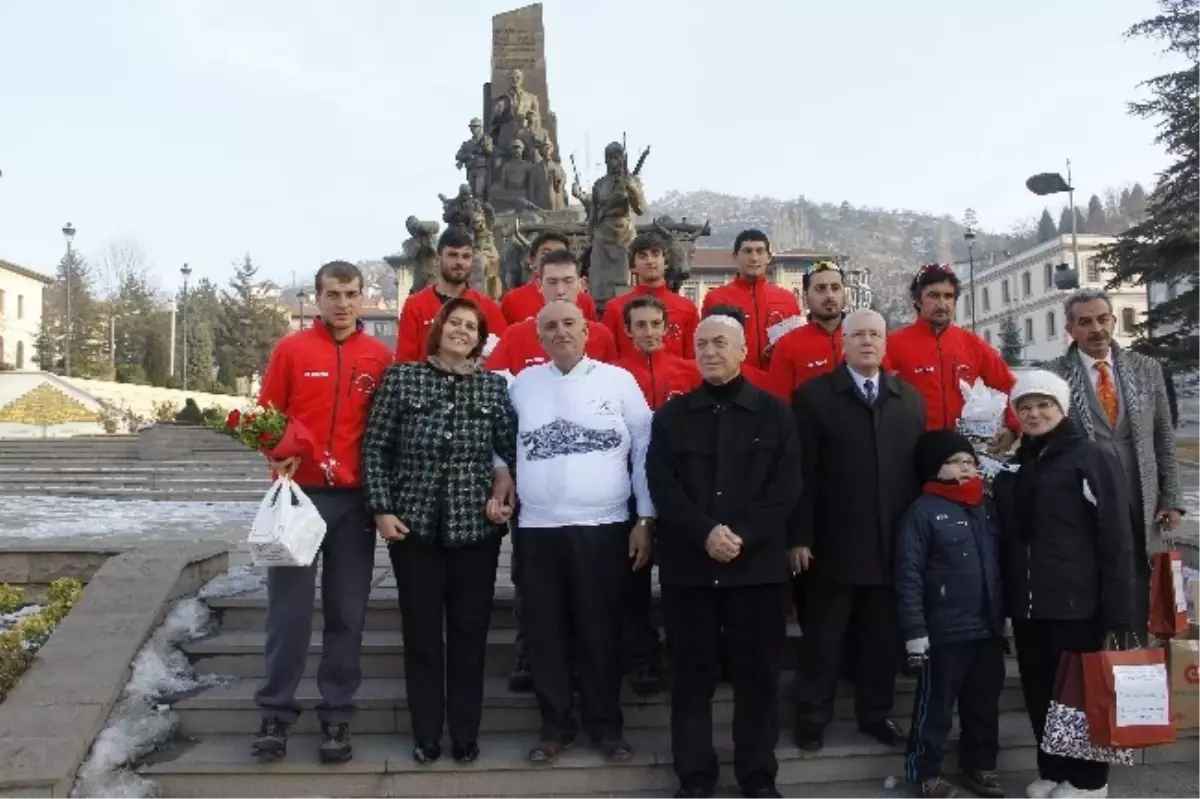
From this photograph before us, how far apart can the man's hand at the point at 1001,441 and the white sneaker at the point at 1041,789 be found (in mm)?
1452

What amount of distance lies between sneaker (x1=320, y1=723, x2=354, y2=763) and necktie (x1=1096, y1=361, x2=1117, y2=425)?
388 cm

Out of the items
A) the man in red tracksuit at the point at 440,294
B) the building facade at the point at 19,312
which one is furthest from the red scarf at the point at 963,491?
the building facade at the point at 19,312

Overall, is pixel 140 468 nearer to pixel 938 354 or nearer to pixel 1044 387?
pixel 938 354

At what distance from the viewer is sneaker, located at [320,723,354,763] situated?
397 cm

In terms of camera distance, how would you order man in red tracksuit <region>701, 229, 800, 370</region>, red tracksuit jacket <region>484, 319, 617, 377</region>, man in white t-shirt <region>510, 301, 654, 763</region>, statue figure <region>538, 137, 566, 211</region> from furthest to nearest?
statue figure <region>538, 137, 566, 211</region>
man in red tracksuit <region>701, 229, 800, 370</region>
red tracksuit jacket <region>484, 319, 617, 377</region>
man in white t-shirt <region>510, 301, 654, 763</region>

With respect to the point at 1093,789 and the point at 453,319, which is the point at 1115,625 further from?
the point at 453,319

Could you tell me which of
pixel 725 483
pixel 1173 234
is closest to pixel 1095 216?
pixel 1173 234

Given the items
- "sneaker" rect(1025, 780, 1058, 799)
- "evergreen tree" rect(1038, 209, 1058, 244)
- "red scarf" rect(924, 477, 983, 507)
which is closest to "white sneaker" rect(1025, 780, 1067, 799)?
"sneaker" rect(1025, 780, 1058, 799)

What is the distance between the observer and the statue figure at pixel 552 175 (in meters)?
23.5

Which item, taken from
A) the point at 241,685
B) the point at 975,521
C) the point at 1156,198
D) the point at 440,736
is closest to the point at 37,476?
the point at 241,685

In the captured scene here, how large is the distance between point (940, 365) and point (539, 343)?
2.12 m

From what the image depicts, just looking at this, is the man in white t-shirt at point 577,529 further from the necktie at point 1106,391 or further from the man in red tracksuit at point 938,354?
the necktie at point 1106,391

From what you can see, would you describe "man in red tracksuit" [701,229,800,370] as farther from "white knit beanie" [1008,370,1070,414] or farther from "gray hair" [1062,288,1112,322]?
"white knit beanie" [1008,370,1070,414]

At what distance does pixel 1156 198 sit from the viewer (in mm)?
20719
